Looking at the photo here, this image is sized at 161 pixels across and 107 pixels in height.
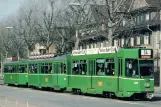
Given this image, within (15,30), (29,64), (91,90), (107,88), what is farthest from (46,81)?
(15,30)

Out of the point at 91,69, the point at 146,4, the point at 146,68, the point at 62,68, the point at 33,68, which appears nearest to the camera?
the point at 146,68

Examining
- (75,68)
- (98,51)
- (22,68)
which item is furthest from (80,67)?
(22,68)

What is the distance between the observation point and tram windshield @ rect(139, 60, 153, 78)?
23375 mm

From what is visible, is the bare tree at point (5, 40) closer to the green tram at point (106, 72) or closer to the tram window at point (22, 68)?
the tram window at point (22, 68)

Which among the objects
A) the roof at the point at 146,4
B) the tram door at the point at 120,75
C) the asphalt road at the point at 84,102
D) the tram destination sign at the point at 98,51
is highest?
the roof at the point at 146,4

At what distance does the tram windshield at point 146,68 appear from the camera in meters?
23.4

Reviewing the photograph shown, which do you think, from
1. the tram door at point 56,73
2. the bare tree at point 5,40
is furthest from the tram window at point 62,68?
the bare tree at point 5,40

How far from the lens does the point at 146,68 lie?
2355 cm

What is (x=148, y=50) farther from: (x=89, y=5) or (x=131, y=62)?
(x=89, y=5)

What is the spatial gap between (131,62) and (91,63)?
4251 mm

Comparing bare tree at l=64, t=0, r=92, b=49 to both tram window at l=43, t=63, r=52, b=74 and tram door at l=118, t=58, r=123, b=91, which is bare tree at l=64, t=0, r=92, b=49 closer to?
tram window at l=43, t=63, r=52, b=74

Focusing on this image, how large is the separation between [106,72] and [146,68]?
2776mm

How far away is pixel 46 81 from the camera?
1422 inches

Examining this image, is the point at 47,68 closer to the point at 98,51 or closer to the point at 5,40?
the point at 98,51
